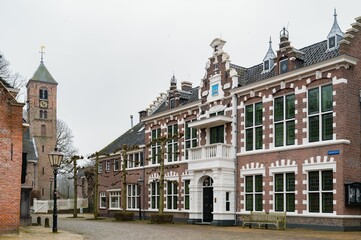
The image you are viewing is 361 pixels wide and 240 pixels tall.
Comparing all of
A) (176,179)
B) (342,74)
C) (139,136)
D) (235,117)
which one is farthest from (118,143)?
(342,74)

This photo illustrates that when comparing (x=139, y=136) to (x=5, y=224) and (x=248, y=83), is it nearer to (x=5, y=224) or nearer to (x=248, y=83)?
(x=248, y=83)

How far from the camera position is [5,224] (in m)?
20.4

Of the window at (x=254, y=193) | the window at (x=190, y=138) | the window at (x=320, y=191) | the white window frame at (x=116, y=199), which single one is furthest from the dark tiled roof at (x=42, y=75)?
the window at (x=320, y=191)

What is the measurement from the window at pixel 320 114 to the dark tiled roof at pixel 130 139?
68.8 feet

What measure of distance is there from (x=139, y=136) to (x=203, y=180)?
14.6 m

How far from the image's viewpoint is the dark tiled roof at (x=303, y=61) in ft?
91.4

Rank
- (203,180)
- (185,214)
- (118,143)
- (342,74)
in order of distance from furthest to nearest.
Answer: (118,143)
(185,214)
(203,180)
(342,74)

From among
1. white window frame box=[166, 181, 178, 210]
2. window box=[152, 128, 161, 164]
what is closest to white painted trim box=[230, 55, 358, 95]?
white window frame box=[166, 181, 178, 210]

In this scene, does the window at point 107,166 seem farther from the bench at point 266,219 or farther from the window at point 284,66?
the window at point 284,66

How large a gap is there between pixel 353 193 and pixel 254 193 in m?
7.00

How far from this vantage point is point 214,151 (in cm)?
3219

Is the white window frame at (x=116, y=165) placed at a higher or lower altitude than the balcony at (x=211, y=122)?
lower

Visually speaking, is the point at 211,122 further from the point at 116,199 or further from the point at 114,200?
the point at 114,200

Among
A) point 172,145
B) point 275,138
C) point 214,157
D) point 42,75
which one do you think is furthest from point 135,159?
point 42,75
